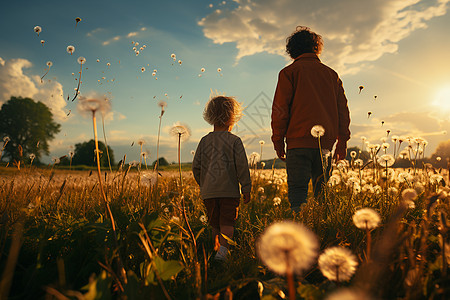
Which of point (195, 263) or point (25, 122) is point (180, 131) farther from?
point (25, 122)

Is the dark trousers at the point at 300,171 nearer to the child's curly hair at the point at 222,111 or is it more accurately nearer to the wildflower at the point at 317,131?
the wildflower at the point at 317,131

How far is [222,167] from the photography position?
3.12 m

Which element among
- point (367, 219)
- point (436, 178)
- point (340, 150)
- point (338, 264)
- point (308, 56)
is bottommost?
point (338, 264)

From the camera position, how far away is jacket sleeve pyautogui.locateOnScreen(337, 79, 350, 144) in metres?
4.12

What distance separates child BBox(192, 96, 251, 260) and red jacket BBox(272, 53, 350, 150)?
0.84 m

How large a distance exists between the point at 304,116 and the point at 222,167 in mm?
1424

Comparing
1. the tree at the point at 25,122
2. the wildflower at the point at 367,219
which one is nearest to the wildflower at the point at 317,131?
the wildflower at the point at 367,219

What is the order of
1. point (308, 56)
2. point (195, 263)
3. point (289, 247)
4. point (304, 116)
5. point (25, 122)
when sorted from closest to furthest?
point (289, 247), point (195, 263), point (304, 116), point (308, 56), point (25, 122)

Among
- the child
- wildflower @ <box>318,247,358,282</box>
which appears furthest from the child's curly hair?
wildflower @ <box>318,247,358,282</box>

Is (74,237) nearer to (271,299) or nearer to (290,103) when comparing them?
(271,299)

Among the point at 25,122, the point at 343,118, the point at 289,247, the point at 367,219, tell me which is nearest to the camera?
the point at 289,247

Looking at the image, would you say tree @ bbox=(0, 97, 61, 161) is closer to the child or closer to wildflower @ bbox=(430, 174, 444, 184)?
the child

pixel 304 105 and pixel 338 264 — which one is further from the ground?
pixel 304 105

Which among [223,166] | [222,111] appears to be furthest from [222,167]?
[222,111]
